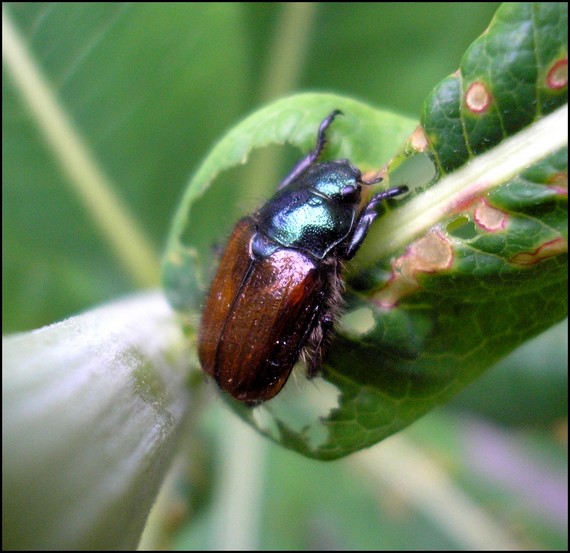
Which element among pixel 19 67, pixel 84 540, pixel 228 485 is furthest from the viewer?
pixel 228 485

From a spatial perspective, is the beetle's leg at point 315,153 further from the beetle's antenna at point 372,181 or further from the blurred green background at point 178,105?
the blurred green background at point 178,105

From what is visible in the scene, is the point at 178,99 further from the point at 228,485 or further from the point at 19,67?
the point at 228,485

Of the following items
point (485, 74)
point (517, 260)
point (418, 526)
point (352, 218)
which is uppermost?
point (485, 74)

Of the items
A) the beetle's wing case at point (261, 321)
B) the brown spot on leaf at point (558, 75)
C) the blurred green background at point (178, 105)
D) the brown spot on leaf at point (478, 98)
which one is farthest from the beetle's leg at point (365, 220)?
the blurred green background at point (178, 105)

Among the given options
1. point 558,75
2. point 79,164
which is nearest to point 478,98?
point 558,75

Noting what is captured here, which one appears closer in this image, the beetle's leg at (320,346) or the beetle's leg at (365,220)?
the beetle's leg at (365,220)

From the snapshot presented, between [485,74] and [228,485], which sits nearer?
[485,74]

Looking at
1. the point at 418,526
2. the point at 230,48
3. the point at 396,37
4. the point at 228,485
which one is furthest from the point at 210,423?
the point at 396,37

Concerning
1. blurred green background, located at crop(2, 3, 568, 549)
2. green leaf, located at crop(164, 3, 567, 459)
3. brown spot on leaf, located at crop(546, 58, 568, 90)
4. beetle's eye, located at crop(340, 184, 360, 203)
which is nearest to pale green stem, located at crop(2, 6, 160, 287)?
blurred green background, located at crop(2, 3, 568, 549)
